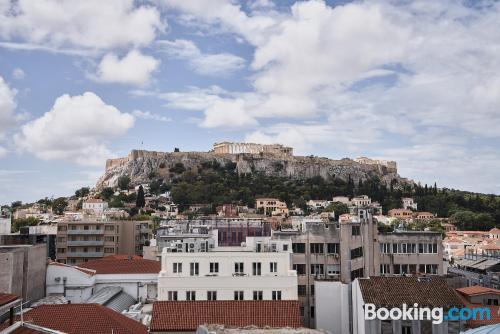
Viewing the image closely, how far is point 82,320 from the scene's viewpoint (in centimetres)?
3253

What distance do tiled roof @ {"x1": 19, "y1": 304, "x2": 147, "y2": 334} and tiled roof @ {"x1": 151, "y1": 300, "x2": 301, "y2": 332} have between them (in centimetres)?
170

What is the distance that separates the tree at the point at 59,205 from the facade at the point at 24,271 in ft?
428

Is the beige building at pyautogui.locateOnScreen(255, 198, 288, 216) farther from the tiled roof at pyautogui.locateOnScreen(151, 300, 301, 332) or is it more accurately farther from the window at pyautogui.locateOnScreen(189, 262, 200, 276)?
the tiled roof at pyautogui.locateOnScreen(151, 300, 301, 332)

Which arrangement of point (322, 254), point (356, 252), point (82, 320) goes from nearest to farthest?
1. point (82, 320)
2. point (322, 254)
3. point (356, 252)

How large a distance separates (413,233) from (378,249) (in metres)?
3.59

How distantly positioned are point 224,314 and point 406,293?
11437mm

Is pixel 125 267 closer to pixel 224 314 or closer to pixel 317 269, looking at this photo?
pixel 317 269

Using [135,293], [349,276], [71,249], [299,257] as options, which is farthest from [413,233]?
[71,249]

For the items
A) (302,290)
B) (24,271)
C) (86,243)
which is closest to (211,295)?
(302,290)

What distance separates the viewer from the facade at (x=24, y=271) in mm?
41906

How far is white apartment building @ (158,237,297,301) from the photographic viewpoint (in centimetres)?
4012

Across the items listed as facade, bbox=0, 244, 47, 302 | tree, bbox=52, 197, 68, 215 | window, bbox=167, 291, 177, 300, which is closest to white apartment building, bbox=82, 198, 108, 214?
tree, bbox=52, 197, 68, 215

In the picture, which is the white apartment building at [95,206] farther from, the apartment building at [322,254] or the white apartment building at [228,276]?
the white apartment building at [228,276]

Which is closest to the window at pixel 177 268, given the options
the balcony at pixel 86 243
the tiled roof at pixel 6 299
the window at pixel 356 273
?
the window at pixel 356 273
